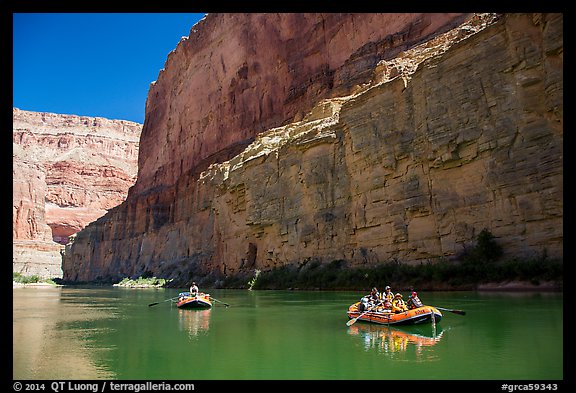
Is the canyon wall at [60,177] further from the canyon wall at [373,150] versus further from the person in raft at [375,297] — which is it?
the person in raft at [375,297]

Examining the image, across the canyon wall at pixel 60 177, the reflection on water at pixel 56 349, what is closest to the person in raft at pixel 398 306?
the reflection on water at pixel 56 349

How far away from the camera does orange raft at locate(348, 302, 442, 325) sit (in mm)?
12477

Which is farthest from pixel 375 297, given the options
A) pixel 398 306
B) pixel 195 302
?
pixel 195 302

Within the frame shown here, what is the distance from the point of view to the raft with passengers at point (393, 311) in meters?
12.5

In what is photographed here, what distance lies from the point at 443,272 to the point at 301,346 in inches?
512

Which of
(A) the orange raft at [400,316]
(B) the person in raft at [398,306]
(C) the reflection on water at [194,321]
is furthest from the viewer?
(C) the reflection on water at [194,321]

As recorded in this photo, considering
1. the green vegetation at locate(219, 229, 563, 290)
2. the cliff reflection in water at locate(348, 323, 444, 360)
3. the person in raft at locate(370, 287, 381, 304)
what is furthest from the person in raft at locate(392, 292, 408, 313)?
the green vegetation at locate(219, 229, 563, 290)

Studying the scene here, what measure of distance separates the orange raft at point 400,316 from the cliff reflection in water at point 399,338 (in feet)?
0.54

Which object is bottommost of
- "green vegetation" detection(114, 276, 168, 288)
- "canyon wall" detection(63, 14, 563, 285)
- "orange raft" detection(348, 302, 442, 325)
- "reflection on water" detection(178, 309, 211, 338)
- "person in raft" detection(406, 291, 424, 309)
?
"green vegetation" detection(114, 276, 168, 288)

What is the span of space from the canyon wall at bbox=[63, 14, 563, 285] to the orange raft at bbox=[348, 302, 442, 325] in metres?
8.45

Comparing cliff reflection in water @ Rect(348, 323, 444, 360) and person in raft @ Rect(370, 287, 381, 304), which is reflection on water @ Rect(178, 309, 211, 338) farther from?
person in raft @ Rect(370, 287, 381, 304)

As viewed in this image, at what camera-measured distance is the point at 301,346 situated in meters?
10.4

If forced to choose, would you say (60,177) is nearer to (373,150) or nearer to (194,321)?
(373,150)
